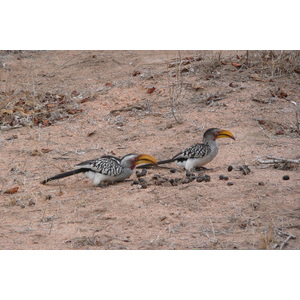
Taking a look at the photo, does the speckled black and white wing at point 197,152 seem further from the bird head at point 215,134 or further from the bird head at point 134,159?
the bird head at point 134,159

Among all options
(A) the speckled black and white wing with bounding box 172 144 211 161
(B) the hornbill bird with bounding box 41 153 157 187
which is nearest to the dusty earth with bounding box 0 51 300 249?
(B) the hornbill bird with bounding box 41 153 157 187

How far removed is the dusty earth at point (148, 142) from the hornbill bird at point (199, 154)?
165mm

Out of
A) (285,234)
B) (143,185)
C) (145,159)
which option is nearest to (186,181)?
(143,185)

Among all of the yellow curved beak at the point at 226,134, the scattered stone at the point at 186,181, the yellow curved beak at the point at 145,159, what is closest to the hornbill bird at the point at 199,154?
the yellow curved beak at the point at 226,134

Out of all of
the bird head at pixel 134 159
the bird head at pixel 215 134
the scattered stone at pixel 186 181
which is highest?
Result: the bird head at pixel 215 134

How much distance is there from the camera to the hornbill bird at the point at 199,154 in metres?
7.35

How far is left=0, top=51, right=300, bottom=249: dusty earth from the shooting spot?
5449 mm

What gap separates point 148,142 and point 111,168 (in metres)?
1.85

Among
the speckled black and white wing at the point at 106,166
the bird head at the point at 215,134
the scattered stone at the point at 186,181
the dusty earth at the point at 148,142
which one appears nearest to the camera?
the dusty earth at the point at 148,142

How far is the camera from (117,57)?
12781 millimetres

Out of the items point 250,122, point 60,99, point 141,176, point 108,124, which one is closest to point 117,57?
point 60,99

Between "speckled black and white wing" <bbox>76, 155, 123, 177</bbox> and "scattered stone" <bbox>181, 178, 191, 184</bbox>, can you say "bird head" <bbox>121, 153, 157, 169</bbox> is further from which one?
"scattered stone" <bbox>181, 178, 191, 184</bbox>

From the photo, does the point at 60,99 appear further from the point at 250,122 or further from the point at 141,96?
the point at 250,122

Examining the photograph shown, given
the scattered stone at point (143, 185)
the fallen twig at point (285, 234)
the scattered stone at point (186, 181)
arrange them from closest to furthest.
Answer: the fallen twig at point (285, 234)
the scattered stone at point (143, 185)
the scattered stone at point (186, 181)
